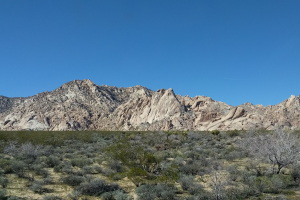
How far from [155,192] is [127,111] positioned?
12537 cm

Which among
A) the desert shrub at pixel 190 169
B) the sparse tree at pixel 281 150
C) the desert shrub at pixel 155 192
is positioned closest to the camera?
the desert shrub at pixel 155 192

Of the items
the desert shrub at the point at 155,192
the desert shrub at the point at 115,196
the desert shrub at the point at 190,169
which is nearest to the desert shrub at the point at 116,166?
the desert shrub at the point at 190,169

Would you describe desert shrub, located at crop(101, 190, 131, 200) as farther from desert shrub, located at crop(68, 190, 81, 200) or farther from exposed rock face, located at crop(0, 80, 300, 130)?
exposed rock face, located at crop(0, 80, 300, 130)

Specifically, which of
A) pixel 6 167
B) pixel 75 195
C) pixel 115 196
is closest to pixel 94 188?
pixel 75 195

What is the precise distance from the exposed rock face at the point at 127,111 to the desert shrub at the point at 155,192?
77.7 m

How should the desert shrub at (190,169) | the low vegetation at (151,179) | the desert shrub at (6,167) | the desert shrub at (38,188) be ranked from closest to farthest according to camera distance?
the low vegetation at (151,179), the desert shrub at (38,188), the desert shrub at (6,167), the desert shrub at (190,169)

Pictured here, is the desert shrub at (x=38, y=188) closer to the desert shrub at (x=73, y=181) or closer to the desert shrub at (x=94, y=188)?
the desert shrub at (x=73, y=181)

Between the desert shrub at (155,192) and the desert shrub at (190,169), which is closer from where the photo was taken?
the desert shrub at (155,192)

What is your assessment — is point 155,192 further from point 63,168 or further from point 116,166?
point 63,168

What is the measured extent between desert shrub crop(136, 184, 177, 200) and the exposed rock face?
255 ft

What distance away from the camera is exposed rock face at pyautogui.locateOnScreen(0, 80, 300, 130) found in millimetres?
94312

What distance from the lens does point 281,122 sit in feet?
283

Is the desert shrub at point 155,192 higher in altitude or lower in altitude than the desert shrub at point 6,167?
lower

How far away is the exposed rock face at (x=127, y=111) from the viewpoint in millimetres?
94312
